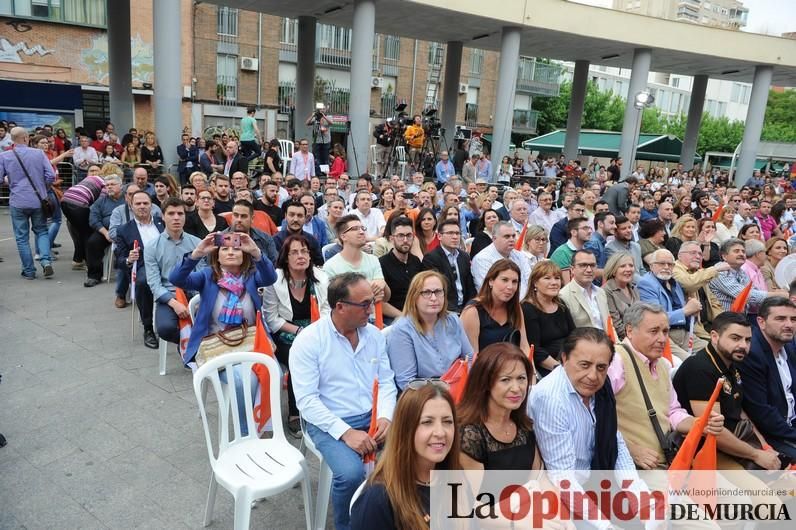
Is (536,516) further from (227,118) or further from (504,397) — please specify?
(227,118)

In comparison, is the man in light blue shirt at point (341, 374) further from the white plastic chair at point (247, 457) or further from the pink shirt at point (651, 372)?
the pink shirt at point (651, 372)

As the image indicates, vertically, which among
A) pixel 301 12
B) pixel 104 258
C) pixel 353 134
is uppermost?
pixel 301 12

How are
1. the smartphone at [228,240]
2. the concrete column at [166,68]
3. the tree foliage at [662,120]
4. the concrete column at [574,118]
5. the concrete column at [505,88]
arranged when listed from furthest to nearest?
the tree foliage at [662,120] < the concrete column at [574,118] < the concrete column at [505,88] < the concrete column at [166,68] < the smartphone at [228,240]

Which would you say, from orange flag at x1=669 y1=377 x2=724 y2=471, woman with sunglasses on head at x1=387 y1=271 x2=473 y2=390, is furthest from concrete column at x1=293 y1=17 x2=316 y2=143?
orange flag at x1=669 y1=377 x2=724 y2=471

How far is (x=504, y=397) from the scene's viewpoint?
2393mm

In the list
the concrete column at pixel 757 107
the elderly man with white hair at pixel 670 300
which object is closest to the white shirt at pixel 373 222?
the elderly man with white hair at pixel 670 300

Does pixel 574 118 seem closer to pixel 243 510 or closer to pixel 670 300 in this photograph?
pixel 670 300

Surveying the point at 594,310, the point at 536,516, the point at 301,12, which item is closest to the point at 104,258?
the point at 594,310

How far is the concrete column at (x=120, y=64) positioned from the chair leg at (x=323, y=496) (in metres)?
12.7

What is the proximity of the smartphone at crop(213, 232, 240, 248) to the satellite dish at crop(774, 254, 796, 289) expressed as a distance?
5.92m

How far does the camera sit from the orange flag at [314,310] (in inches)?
161

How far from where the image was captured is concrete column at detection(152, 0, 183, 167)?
945cm

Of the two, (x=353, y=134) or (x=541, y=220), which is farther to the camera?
(x=353, y=134)

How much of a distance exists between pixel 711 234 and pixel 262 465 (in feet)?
20.9
